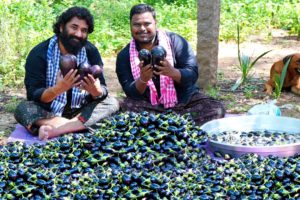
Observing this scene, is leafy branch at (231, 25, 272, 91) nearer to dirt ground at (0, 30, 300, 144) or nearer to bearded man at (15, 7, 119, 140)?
dirt ground at (0, 30, 300, 144)

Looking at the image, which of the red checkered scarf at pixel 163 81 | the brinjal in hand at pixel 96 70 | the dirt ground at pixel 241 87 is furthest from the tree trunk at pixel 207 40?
the brinjal in hand at pixel 96 70

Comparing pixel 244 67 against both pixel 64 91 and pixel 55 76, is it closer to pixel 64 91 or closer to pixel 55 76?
pixel 55 76

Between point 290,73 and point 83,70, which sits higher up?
point 83,70

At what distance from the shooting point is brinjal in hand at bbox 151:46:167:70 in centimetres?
453

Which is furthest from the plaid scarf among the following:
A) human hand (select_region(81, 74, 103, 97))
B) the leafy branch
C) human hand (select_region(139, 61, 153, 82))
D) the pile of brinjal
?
the leafy branch

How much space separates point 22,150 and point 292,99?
11.3ft

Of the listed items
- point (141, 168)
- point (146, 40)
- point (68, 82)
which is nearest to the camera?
point (141, 168)

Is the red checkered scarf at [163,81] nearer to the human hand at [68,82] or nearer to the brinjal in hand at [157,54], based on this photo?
the brinjal in hand at [157,54]

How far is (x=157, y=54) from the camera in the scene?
14.8 feet

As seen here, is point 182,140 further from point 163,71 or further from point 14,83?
point 14,83

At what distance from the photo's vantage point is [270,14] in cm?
934

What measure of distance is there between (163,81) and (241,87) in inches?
75.5

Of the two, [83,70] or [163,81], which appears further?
[163,81]

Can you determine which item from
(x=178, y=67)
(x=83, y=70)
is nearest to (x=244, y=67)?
(x=178, y=67)
